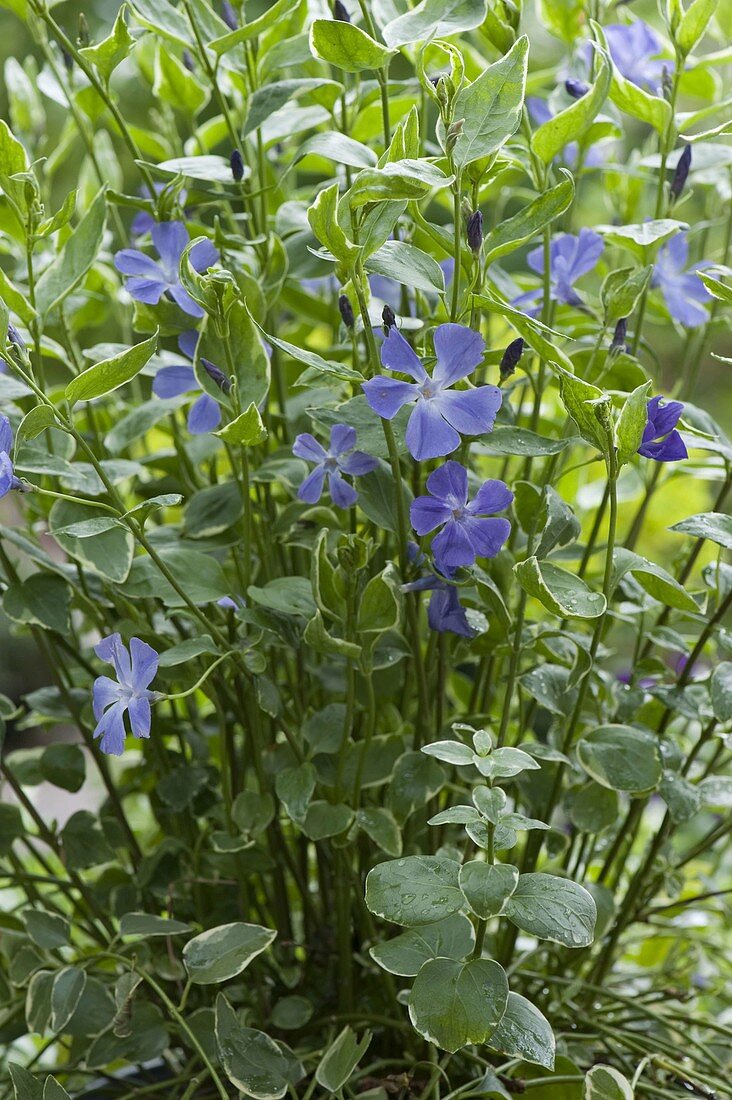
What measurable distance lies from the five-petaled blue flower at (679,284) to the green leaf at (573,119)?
13 cm

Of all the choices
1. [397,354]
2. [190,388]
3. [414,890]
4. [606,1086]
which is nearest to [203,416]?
[190,388]

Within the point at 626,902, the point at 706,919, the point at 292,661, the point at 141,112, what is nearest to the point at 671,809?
the point at 626,902

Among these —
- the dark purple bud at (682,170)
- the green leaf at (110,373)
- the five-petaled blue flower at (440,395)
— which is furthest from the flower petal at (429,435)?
the dark purple bud at (682,170)

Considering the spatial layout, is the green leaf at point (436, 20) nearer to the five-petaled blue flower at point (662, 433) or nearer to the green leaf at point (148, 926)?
the five-petaled blue flower at point (662, 433)

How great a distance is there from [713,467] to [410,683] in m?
0.20

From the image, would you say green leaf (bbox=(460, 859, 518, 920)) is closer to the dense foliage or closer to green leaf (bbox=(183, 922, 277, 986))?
the dense foliage

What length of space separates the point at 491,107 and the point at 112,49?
0.64 feet

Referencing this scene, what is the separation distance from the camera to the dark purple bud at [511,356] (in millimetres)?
438

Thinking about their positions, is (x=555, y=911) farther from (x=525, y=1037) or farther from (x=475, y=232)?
(x=475, y=232)

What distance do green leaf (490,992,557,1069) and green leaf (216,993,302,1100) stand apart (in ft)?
0.34

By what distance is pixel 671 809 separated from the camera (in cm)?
52

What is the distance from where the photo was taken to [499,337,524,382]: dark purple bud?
438mm

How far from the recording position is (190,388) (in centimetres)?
51

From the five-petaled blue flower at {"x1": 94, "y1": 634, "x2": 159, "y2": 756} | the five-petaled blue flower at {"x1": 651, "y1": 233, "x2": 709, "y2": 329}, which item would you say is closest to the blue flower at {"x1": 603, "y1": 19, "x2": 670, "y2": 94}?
the five-petaled blue flower at {"x1": 651, "y1": 233, "x2": 709, "y2": 329}
